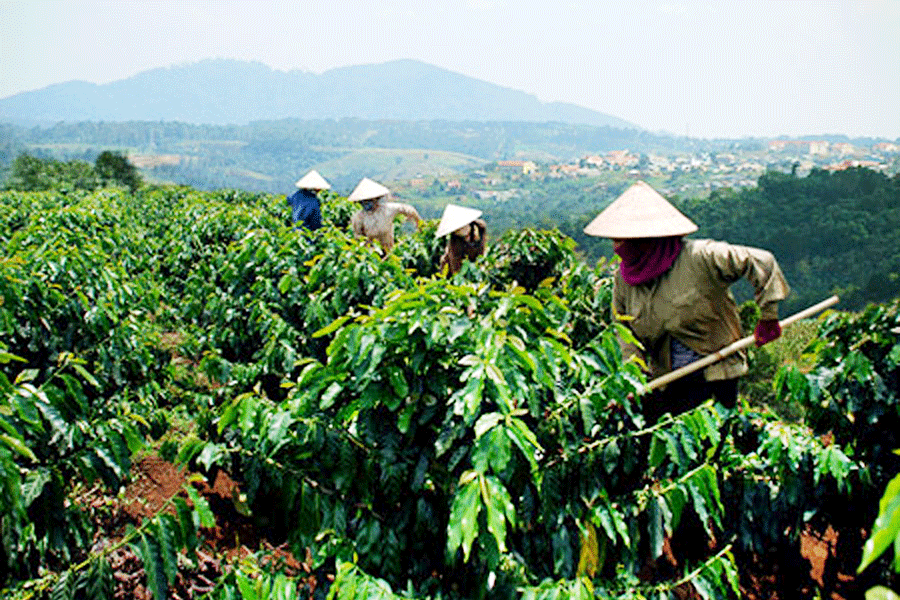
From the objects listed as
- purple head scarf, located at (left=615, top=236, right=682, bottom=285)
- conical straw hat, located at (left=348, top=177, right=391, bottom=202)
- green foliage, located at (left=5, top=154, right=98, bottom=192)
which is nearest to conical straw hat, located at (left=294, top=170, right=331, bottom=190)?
conical straw hat, located at (left=348, top=177, right=391, bottom=202)

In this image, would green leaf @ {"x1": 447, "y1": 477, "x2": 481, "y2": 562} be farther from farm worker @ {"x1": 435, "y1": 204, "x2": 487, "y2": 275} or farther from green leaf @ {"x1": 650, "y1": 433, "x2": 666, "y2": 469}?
farm worker @ {"x1": 435, "y1": 204, "x2": 487, "y2": 275}

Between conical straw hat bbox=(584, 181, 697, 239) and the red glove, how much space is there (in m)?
0.66

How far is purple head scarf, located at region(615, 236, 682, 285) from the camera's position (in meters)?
3.70

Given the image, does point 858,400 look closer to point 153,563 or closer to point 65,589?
point 153,563

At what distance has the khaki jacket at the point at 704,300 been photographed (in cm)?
347

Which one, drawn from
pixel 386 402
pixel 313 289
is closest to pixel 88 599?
pixel 386 402

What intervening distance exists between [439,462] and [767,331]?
2156 mm

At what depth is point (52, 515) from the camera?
9.42 ft

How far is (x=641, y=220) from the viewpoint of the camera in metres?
3.68

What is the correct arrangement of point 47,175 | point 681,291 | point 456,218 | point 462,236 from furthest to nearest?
point 47,175 < point 462,236 < point 456,218 < point 681,291

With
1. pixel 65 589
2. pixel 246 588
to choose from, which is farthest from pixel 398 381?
pixel 65 589

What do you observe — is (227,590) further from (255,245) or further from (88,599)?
(255,245)

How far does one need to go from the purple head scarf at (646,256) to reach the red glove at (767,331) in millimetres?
612

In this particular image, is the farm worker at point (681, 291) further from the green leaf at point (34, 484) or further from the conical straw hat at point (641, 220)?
the green leaf at point (34, 484)
